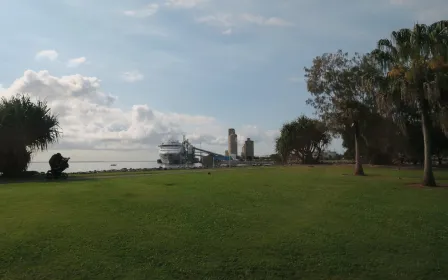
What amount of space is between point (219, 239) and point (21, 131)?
28.5 meters

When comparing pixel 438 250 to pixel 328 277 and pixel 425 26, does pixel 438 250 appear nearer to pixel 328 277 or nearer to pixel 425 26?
pixel 328 277

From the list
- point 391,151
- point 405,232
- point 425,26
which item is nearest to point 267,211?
point 405,232

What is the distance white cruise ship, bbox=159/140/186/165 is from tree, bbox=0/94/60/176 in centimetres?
7582

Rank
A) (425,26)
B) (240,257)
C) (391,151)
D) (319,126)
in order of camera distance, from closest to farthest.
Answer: (240,257) < (425,26) < (319,126) < (391,151)

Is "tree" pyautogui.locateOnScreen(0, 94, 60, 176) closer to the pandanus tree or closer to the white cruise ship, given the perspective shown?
the pandanus tree

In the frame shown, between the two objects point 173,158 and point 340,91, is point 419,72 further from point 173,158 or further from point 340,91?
point 173,158

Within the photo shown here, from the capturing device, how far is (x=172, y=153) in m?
114

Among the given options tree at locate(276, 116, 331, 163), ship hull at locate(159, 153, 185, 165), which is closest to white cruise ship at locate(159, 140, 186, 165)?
ship hull at locate(159, 153, 185, 165)

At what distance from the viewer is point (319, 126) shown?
3825 cm

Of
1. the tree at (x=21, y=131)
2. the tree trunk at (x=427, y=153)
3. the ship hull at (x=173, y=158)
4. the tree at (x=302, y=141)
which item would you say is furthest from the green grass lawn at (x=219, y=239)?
the ship hull at (x=173, y=158)

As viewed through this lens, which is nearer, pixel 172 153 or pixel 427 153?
pixel 427 153

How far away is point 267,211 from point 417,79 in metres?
13.5

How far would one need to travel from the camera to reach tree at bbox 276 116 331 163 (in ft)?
222

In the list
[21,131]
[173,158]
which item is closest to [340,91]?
[21,131]
